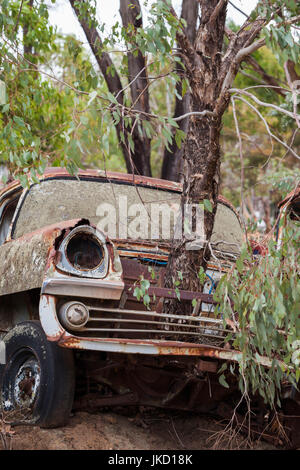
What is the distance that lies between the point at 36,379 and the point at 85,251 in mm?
903

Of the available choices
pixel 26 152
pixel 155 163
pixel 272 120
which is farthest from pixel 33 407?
pixel 155 163

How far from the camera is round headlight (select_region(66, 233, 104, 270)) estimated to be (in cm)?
369

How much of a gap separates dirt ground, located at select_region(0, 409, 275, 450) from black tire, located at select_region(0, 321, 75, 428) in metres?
0.12

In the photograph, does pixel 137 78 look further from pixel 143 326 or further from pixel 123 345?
pixel 123 345

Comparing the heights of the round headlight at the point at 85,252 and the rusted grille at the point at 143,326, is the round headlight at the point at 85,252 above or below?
above

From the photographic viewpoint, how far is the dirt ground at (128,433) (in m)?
3.54

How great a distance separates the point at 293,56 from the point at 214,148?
0.97m

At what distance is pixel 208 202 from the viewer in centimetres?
400

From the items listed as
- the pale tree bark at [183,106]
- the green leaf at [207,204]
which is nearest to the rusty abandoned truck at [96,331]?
the green leaf at [207,204]

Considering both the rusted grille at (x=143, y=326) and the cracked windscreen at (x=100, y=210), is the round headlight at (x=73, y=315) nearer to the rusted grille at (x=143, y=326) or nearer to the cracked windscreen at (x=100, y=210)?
the rusted grille at (x=143, y=326)

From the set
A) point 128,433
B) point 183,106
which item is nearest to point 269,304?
point 128,433

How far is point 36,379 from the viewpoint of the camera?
376 centimetres
